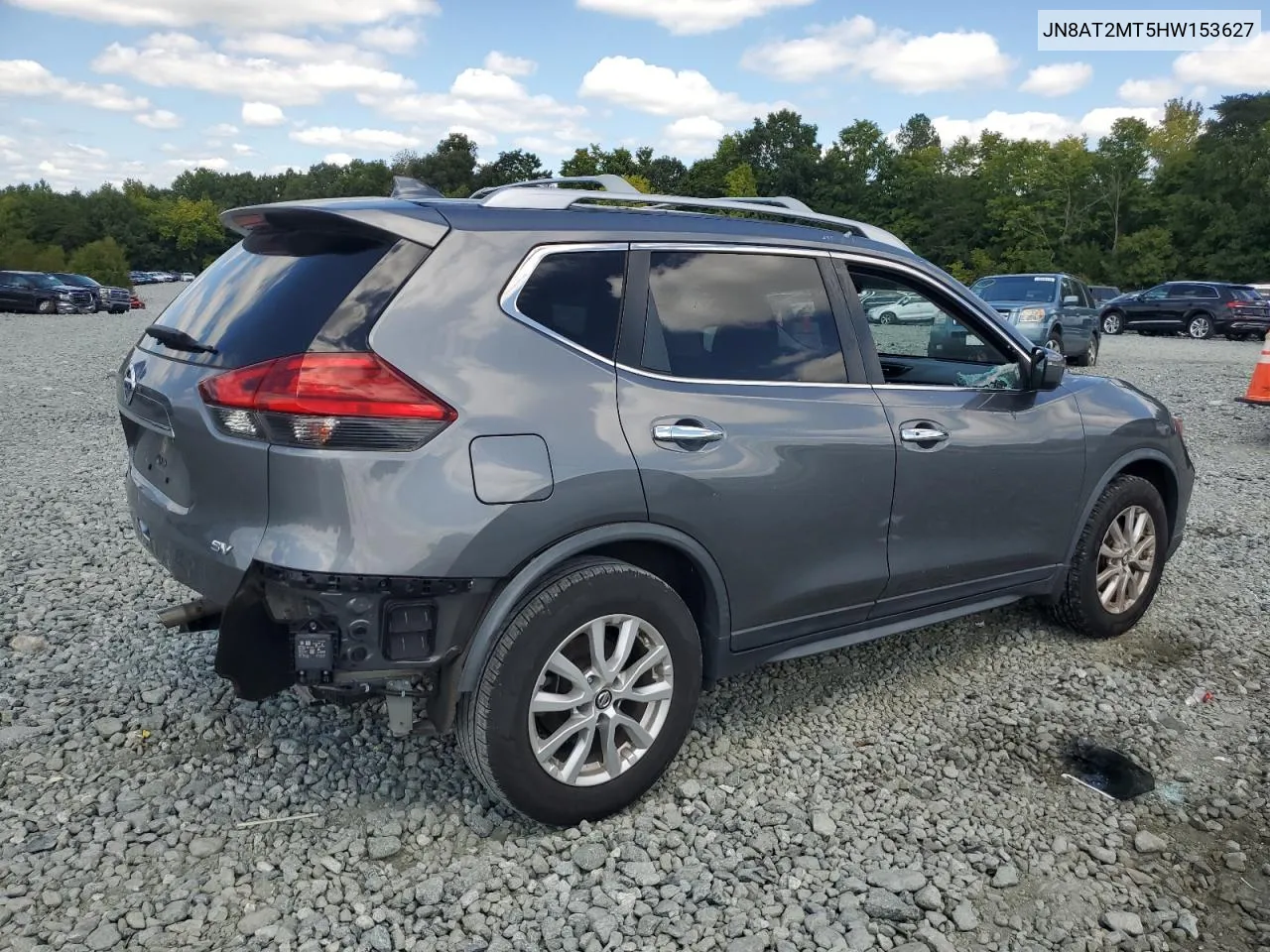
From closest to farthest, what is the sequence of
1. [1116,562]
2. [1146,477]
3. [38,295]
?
[1116,562] → [1146,477] → [38,295]

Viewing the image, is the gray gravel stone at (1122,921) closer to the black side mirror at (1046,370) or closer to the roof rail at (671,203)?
the black side mirror at (1046,370)

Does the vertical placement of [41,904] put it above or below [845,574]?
below

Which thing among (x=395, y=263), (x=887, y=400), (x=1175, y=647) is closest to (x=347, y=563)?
(x=395, y=263)

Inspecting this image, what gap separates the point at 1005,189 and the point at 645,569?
77.1 meters

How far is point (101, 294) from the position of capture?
36.6 meters

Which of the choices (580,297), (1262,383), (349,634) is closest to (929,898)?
(349,634)

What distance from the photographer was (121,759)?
346cm

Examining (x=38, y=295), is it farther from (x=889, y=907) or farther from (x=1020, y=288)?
(x=889, y=907)

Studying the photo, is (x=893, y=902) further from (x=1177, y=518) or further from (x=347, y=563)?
(x=1177, y=518)

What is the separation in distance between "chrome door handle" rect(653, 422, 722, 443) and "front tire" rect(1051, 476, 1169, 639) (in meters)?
2.22

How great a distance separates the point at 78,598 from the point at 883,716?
3845mm

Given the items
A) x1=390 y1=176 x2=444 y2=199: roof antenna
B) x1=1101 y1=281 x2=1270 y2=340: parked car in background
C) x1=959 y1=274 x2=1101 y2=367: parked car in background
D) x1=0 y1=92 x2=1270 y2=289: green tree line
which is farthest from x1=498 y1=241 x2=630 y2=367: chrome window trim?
x1=0 y1=92 x2=1270 y2=289: green tree line

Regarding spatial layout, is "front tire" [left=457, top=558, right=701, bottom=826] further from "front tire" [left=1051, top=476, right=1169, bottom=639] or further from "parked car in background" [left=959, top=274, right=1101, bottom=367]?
"parked car in background" [left=959, top=274, right=1101, bottom=367]

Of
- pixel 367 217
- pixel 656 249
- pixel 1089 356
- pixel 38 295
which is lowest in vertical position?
pixel 1089 356
